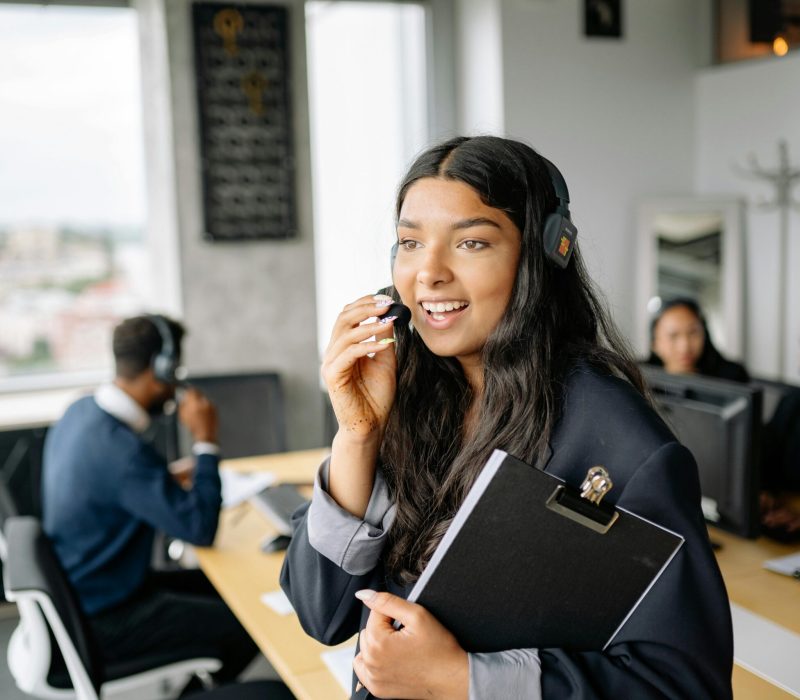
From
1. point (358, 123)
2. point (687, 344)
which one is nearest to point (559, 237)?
point (687, 344)

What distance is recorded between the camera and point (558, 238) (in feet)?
3.73

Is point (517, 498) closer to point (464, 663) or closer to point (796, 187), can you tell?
point (464, 663)

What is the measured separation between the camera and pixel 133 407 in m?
2.61

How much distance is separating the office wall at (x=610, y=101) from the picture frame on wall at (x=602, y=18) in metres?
0.04

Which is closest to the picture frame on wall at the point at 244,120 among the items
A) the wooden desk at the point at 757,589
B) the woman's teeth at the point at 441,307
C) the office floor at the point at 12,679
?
the office floor at the point at 12,679

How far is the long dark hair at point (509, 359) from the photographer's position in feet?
3.73

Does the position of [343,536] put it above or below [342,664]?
above

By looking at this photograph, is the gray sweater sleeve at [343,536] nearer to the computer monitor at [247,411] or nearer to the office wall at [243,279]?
the computer monitor at [247,411]

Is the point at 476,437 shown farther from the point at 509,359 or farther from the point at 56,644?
the point at 56,644

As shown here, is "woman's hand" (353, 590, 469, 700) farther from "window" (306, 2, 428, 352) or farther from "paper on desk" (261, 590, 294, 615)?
"window" (306, 2, 428, 352)

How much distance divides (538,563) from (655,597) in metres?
0.13

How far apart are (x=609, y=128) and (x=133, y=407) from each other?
3354 millimetres

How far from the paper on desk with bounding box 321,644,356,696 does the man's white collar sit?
1095 mm

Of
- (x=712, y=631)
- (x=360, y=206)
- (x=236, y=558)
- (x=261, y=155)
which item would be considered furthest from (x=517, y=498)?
(x=360, y=206)
